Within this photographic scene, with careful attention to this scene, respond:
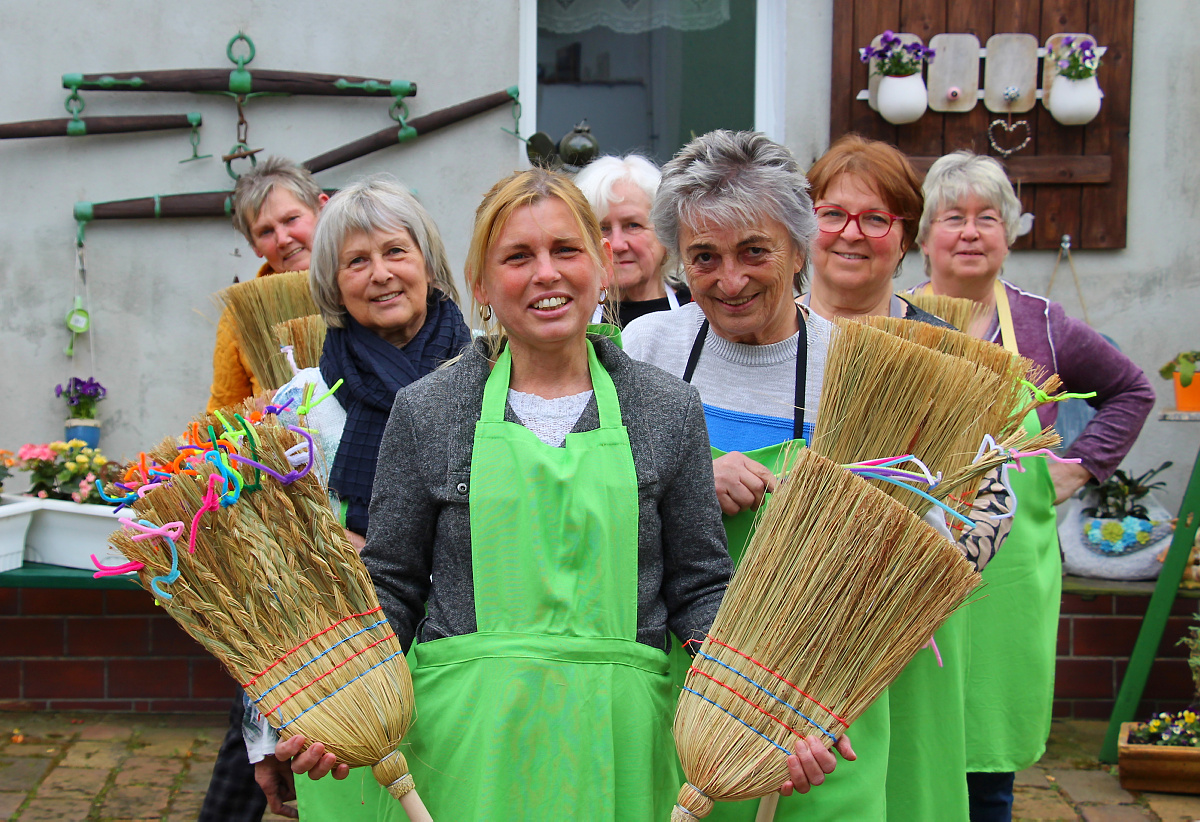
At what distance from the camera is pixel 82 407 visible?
446cm

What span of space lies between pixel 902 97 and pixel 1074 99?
721 mm

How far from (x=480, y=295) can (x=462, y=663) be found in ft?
2.02

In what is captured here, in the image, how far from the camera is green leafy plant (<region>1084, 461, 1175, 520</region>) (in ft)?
14.5

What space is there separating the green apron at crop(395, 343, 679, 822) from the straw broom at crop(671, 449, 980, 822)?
102 millimetres

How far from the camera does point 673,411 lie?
1.74m

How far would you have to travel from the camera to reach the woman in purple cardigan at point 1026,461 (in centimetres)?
246

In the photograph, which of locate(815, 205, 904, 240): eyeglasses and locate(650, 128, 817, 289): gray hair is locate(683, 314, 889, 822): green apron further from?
locate(815, 205, 904, 240): eyeglasses

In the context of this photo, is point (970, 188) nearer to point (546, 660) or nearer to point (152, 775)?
point (546, 660)

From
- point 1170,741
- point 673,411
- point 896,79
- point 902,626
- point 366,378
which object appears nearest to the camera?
point 902,626

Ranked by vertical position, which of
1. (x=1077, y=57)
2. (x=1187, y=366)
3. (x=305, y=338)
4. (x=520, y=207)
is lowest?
(x=1187, y=366)

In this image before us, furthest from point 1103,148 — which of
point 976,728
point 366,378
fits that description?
point 366,378

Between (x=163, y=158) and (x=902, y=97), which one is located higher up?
(x=902, y=97)

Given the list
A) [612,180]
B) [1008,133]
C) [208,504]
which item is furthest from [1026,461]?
[1008,133]

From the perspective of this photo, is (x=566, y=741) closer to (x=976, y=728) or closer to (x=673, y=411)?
(x=673, y=411)
